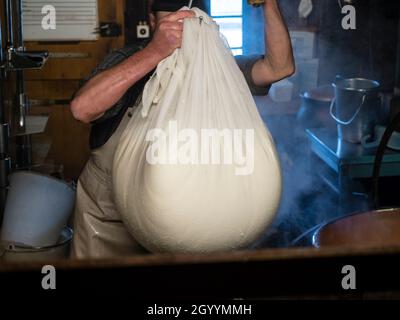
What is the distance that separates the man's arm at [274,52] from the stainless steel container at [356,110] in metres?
1.03

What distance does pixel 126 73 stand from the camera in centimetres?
165

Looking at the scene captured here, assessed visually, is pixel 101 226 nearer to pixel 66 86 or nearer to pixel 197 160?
pixel 197 160

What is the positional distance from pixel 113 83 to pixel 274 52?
19.4 inches

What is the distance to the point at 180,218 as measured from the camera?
142 cm

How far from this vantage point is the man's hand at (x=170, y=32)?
1.59m

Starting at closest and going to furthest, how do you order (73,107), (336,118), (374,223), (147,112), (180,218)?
(180,218) → (147,112) → (73,107) → (374,223) → (336,118)

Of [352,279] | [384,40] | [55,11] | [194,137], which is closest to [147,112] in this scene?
[194,137]

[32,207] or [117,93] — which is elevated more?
[117,93]

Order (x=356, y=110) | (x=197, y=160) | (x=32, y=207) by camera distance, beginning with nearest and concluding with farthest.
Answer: (x=197, y=160), (x=32, y=207), (x=356, y=110)

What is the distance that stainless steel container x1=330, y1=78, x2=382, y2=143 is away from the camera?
9.29ft

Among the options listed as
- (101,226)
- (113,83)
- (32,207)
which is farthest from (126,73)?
(32,207)
